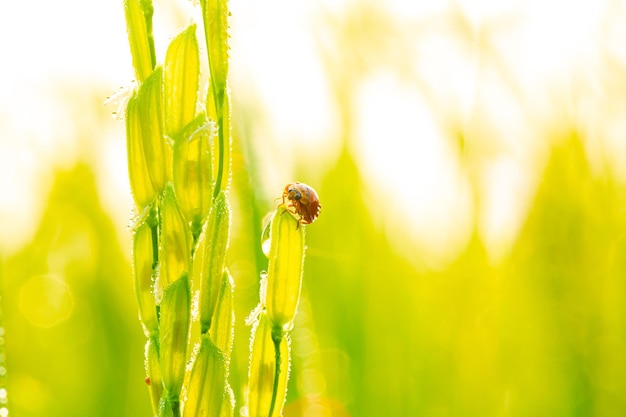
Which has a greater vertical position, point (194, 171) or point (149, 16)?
point (149, 16)

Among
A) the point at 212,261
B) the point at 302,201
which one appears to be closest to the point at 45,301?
the point at 302,201

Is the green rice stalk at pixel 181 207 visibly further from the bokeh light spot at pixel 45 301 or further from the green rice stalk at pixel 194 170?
the bokeh light spot at pixel 45 301

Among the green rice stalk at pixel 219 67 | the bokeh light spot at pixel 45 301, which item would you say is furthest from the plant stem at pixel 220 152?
the bokeh light spot at pixel 45 301

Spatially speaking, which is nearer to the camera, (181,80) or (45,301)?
(181,80)

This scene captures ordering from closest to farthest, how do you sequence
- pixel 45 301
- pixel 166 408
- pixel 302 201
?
pixel 166 408
pixel 302 201
pixel 45 301

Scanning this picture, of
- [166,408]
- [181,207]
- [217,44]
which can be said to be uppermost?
[217,44]

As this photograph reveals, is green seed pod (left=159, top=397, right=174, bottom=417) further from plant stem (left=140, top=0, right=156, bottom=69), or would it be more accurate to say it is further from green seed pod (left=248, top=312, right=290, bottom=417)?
plant stem (left=140, top=0, right=156, bottom=69)

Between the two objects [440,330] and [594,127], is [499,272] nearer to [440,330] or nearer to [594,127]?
[440,330]

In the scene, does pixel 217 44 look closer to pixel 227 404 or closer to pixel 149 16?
pixel 149 16
